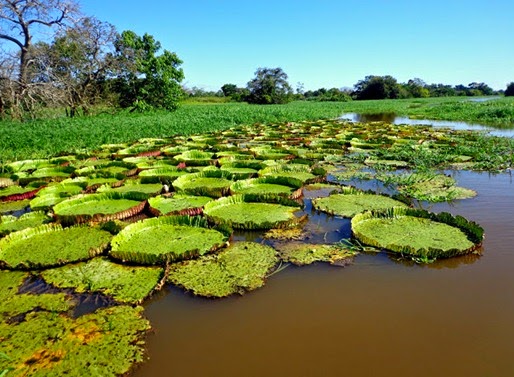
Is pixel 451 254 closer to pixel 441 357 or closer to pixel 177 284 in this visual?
pixel 441 357

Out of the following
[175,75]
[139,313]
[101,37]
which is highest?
[101,37]

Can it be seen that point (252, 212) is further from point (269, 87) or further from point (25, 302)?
point (269, 87)

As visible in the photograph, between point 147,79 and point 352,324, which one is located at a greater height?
point 147,79

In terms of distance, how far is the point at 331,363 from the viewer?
199cm

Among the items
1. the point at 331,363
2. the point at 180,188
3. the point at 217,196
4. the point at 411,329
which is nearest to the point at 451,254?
the point at 411,329

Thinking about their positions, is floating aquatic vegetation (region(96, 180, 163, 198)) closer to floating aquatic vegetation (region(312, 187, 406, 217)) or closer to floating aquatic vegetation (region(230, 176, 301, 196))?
floating aquatic vegetation (region(230, 176, 301, 196))

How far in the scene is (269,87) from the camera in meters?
46.0

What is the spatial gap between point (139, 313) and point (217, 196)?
269 cm

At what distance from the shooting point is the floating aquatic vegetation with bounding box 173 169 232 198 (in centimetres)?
516

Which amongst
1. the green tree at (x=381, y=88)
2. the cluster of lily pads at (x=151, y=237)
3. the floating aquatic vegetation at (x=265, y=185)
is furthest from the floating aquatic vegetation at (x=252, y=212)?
the green tree at (x=381, y=88)

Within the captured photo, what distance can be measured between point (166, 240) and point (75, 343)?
1510mm

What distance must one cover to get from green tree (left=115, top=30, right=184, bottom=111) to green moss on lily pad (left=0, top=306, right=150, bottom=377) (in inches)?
950

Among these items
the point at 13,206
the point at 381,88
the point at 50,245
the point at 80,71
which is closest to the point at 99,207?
the point at 50,245

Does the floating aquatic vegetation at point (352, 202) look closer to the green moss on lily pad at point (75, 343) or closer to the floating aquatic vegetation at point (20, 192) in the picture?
the green moss on lily pad at point (75, 343)
